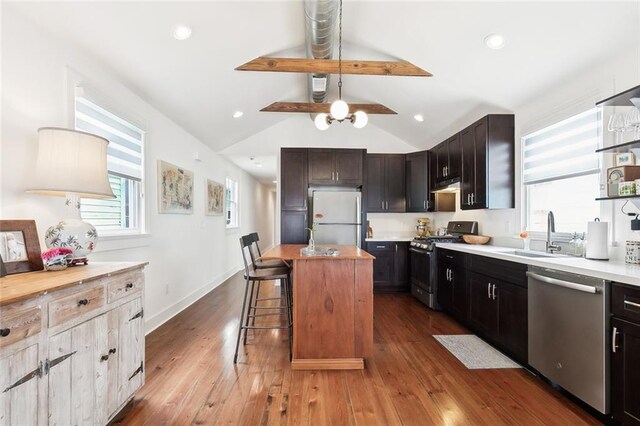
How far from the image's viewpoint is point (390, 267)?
16.0 ft

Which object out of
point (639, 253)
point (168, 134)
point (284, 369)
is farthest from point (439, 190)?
point (168, 134)

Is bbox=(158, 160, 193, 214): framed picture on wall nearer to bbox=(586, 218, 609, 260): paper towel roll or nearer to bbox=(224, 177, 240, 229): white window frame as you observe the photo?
bbox=(224, 177, 240, 229): white window frame

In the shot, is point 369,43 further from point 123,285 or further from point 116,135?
point 123,285

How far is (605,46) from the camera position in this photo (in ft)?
7.30

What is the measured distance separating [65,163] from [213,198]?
137 inches

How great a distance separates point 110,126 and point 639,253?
4.25 meters

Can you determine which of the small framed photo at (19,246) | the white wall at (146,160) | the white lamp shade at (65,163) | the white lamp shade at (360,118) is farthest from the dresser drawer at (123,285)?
the white lamp shade at (360,118)

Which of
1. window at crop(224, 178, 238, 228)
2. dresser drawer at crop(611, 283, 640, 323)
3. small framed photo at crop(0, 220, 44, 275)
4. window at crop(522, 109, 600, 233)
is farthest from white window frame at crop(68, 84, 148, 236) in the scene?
window at crop(522, 109, 600, 233)

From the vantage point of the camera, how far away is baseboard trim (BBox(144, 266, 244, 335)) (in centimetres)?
318

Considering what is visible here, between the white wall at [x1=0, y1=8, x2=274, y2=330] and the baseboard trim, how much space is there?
0.01 metres

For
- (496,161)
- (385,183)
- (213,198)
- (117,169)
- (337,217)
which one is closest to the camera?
(117,169)

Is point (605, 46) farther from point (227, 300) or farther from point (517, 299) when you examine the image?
point (227, 300)

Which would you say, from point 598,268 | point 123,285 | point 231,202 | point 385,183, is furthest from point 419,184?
point 123,285

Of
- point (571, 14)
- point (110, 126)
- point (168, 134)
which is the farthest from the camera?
point (168, 134)
